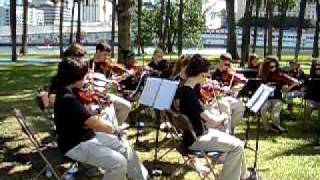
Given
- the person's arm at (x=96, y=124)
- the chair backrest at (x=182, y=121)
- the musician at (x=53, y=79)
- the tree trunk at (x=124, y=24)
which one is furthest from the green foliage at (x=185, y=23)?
the person's arm at (x=96, y=124)

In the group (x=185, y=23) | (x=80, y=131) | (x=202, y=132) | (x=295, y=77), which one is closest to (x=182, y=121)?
(x=202, y=132)

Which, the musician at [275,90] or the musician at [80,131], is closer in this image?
the musician at [80,131]

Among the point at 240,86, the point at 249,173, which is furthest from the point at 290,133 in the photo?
the point at 249,173

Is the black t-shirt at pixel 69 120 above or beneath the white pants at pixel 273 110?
above

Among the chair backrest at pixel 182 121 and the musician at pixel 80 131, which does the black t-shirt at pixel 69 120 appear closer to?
the musician at pixel 80 131

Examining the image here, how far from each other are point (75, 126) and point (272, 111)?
6321 millimetres

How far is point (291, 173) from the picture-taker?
8656 mm

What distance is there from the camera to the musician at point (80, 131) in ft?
20.8

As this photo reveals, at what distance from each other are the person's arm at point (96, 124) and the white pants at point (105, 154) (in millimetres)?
178

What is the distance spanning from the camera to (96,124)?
6.43 metres

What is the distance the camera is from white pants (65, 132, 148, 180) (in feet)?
21.1

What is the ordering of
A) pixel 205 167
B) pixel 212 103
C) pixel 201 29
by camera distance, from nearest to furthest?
pixel 205 167
pixel 212 103
pixel 201 29

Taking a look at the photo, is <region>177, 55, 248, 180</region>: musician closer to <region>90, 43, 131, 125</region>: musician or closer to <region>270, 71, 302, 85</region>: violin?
<region>90, 43, 131, 125</region>: musician

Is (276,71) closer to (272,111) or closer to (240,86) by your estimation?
(272,111)
